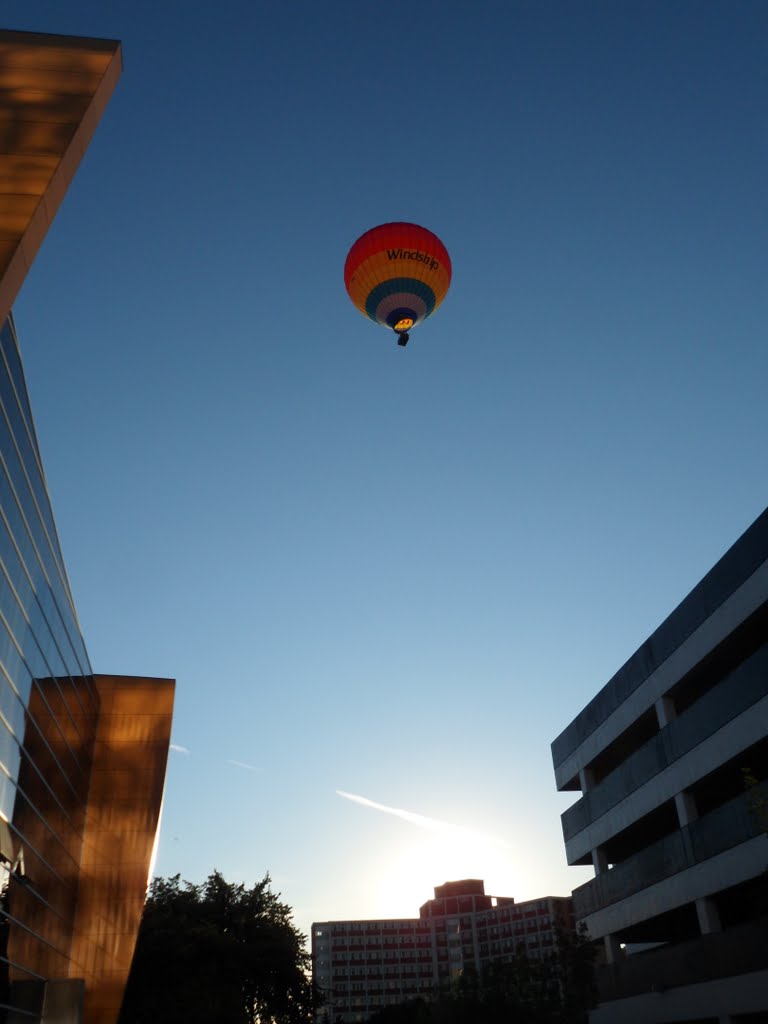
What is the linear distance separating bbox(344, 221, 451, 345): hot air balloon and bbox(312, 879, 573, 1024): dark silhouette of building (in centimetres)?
17307

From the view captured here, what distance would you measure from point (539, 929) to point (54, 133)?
622ft

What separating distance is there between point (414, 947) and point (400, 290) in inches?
7538

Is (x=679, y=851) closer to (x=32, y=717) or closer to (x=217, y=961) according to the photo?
(x=217, y=961)

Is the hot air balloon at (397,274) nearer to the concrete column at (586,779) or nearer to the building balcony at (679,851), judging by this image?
the building balcony at (679,851)

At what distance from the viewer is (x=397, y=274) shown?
28.2 metres

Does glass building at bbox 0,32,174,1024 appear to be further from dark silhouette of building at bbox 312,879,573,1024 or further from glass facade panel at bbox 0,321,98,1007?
dark silhouette of building at bbox 312,879,573,1024

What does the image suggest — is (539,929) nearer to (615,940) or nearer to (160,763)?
(615,940)

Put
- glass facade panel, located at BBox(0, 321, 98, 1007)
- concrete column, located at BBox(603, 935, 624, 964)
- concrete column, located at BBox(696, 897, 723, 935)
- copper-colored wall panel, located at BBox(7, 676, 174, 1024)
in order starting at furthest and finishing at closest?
concrete column, located at BBox(603, 935, 624, 964) < concrete column, located at BBox(696, 897, 723, 935) < copper-colored wall panel, located at BBox(7, 676, 174, 1024) < glass facade panel, located at BBox(0, 321, 98, 1007)

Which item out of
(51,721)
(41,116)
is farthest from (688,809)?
(41,116)

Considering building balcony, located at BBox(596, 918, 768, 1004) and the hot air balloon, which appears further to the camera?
building balcony, located at BBox(596, 918, 768, 1004)

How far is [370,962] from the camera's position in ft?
618

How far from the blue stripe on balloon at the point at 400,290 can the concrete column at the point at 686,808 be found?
71.2ft

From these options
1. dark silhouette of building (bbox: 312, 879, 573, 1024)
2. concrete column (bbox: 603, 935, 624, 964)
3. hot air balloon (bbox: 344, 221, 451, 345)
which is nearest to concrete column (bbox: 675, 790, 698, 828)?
concrete column (bbox: 603, 935, 624, 964)

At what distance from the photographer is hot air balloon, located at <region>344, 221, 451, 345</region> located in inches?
1102
